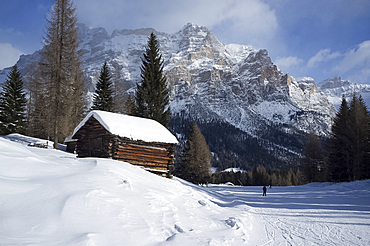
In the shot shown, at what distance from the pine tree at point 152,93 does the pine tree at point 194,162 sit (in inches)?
562

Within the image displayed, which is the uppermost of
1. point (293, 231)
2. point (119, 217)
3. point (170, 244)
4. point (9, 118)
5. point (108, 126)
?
point (9, 118)

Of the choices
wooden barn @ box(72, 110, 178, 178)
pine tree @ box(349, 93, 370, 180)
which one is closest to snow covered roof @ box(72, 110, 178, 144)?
wooden barn @ box(72, 110, 178, 178)

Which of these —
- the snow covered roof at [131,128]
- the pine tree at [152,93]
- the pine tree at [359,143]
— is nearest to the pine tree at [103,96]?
the pine tree at [152,93]

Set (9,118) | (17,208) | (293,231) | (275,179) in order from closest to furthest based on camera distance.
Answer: (17,208), (293,231), (9,118), (275,179)

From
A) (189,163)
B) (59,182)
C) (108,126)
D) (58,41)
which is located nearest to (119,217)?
(59,182)

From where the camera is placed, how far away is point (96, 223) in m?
5.12

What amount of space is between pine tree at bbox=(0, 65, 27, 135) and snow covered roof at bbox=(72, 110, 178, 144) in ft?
69.7

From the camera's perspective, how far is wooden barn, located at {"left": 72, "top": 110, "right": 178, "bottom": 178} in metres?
16.1

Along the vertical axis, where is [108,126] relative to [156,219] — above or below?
above

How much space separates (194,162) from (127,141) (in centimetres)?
2386

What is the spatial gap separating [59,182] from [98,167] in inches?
108

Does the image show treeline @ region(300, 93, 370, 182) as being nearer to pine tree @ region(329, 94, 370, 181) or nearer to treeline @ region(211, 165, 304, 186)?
pine tree @ region(329, 94, 370, 181)

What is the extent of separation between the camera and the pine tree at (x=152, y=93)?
87.2 feet

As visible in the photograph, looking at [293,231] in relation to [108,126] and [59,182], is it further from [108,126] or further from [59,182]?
[108,126]
